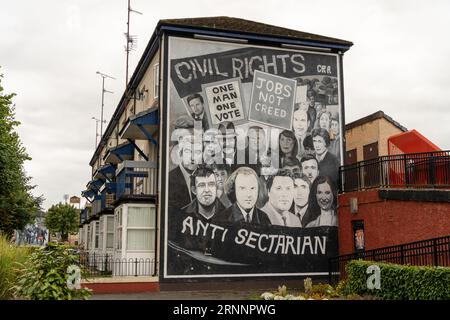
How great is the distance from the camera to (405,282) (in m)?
13.8

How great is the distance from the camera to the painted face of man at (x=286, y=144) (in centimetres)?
2155

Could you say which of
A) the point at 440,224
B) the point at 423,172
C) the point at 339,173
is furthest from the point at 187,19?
the point at 440,224

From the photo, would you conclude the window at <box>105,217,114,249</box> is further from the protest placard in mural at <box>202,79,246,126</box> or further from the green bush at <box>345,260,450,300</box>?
the green bush at <box>345,260,450,300</box>

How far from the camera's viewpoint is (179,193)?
19.8m

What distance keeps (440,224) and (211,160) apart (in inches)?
342

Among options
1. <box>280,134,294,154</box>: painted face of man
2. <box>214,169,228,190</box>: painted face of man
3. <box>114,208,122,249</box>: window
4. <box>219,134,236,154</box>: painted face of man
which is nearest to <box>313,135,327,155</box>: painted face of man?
<box>280,134,294,154</box>: painted face of man

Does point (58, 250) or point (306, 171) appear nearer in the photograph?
point (58, 250)

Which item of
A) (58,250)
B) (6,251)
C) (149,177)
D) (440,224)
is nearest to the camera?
(58,250)

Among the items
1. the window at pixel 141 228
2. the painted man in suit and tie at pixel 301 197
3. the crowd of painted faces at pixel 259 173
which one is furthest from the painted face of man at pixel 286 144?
the window at pixel 141 228

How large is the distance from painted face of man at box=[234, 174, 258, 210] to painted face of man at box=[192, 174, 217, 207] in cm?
98

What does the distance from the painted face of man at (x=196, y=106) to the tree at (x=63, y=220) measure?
66.3m

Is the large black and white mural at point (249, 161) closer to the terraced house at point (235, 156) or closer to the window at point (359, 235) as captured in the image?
the terraced house at point (235, 156)

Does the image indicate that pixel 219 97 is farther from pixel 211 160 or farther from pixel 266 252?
pixel 266 252
